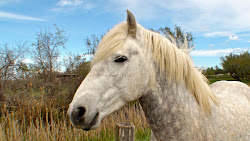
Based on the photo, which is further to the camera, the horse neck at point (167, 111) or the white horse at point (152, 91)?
the horse neck at point (167, 111)

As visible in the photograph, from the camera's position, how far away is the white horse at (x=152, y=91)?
4.51 feet

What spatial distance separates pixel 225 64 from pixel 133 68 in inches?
1236

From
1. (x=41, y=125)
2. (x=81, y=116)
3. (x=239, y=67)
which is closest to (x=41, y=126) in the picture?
(x=41, y=125)

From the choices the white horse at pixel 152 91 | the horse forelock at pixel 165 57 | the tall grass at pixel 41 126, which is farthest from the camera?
the tall grass at pixel 41 126

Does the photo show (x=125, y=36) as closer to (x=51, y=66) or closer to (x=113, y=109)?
(x=113, y=109)

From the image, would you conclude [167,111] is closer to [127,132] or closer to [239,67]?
[127,132]

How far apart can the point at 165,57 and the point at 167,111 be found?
0.53m

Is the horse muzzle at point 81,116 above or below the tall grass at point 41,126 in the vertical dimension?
above

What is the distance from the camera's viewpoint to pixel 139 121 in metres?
5.95

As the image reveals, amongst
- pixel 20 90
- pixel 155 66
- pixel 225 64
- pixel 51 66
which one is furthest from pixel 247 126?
pixel 225 64

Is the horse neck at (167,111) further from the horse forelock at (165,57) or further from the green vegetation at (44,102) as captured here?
the green vegetation at (44,102)

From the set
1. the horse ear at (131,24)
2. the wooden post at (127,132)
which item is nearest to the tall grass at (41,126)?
the wooden post at (127,132)

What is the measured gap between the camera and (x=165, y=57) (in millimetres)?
1643

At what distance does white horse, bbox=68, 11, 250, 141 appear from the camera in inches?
54.2
